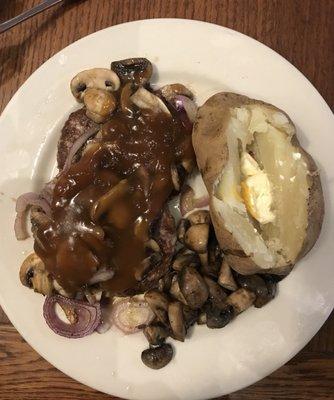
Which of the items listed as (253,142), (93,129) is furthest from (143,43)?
(253,142)

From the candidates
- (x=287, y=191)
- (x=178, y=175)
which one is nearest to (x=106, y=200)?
(x=178, y=175)

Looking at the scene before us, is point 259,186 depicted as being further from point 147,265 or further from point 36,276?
point 36,276

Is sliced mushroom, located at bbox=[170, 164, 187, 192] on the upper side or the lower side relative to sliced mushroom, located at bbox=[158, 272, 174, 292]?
upper

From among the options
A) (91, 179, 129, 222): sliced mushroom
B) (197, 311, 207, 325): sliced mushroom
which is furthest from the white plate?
(91, 179, 129, 222): sliced mushroom

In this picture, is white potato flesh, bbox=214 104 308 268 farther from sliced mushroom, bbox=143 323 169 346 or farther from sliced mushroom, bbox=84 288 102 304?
sliced mushroom, bbox=84 288 102 304

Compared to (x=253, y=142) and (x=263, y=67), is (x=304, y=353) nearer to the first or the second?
(x=253, y=142)

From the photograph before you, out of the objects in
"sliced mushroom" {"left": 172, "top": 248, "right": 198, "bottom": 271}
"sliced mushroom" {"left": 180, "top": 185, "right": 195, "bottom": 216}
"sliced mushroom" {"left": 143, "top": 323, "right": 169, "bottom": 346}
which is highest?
"sliced mushroom" {"left": 180, "top": 185, "right": 195, "bottom": 216}
